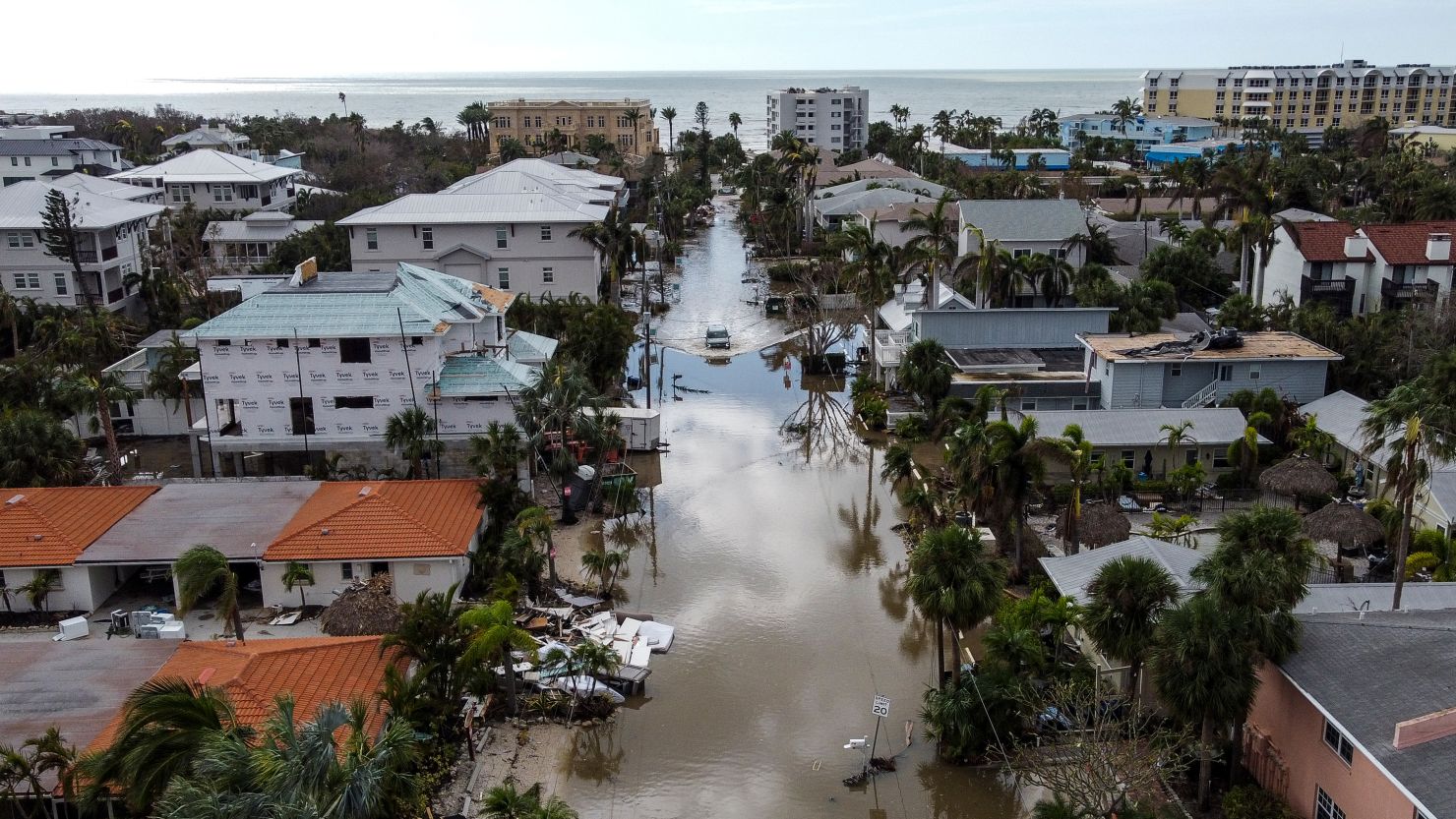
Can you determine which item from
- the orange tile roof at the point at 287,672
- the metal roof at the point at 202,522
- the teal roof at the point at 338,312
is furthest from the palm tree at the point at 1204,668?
the teal roof at the point at 338,312

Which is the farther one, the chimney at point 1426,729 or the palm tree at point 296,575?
the palm tree at point 296,575

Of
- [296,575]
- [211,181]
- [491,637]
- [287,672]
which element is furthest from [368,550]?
[211,181]

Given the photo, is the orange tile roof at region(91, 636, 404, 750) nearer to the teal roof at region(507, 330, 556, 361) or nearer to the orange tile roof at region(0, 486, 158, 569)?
the orange tile roof at region(0, 486, 158, 569)

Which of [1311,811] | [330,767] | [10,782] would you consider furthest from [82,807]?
[1311,811]

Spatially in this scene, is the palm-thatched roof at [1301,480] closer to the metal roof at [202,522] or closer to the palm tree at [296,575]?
the palm tree at [296,575]

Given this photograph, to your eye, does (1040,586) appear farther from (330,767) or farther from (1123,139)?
(1123,139)

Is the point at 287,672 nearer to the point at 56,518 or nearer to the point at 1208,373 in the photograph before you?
the point at 56,518
